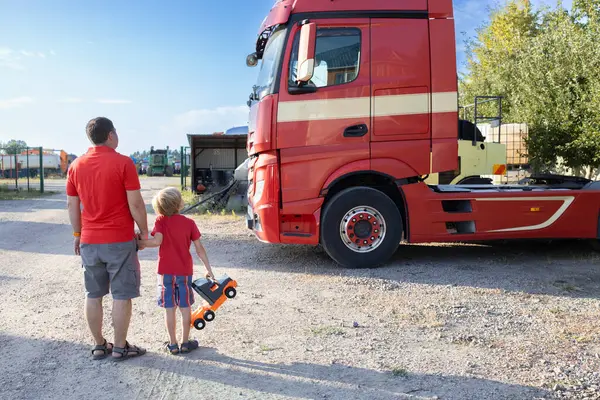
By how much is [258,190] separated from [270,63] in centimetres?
177

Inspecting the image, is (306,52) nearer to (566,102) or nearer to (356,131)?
(356,131)

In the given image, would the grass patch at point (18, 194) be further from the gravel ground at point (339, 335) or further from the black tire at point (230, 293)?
the black tire at point (230, 293)

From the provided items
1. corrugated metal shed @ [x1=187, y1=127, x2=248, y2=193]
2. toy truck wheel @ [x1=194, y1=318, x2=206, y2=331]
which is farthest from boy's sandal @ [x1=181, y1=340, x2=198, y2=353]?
corrugated metal shed @ [x1=187, y1=127, x2=248, y2=193]

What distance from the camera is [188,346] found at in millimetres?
3967

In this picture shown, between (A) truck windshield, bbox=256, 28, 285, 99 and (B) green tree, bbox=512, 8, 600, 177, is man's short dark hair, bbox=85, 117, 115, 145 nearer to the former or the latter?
(A) truck windshield, bbox=256, 28, 285, 99

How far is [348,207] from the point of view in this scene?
6805 mm

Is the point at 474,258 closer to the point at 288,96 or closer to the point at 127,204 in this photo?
the point at 288,96

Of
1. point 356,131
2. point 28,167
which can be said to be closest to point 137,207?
point 356,131

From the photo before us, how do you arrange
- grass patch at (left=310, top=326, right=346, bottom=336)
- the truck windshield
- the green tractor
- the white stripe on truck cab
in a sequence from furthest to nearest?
1. the green tractor
2. the truck windshield
3. the white stripe on truck cab
4. grass patch at (left=310, top=326, right=346, bottom=336)

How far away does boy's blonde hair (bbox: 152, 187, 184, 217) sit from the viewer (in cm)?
378

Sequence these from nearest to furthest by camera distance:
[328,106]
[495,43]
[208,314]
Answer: [208,314]
[328,106]
[495,43]

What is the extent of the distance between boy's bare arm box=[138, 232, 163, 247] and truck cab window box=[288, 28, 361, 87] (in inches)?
140

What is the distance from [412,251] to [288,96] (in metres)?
3.50

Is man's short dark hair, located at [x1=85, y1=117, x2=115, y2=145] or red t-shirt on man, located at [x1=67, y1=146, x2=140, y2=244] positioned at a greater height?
man's short dark hair, located at [x1=85, y1=117, x2=115, y2=145]
